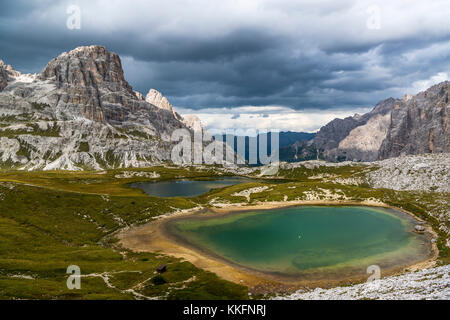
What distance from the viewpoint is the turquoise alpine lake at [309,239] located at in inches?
2507

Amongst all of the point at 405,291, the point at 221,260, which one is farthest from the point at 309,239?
the point at 405,291

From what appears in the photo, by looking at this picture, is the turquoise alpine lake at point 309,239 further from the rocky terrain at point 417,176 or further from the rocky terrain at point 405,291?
the rocky terrain at point 417,176

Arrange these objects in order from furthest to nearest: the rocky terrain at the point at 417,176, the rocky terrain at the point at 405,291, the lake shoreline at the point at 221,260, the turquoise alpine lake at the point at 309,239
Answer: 1. the rocky terrain at the point at 417,176
2. the turquoise alpine lake at the point at 309,239
3. the lake shoreline at the point at 221,260
4. the rocky terrain at the point at 405,291

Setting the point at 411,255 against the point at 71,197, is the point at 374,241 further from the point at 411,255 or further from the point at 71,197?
the point at 71,197

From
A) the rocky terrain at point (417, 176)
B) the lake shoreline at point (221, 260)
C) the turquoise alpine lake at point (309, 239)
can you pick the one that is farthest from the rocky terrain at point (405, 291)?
the rocky terrain at point (417, 176)

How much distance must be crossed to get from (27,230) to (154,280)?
53.4 m

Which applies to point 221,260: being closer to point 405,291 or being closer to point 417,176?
point 405,291

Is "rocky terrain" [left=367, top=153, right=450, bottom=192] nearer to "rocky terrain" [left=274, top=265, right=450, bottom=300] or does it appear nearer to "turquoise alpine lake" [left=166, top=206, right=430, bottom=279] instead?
"turquoise alpine lake" [left=166, top=206, right=430, bottom=279]

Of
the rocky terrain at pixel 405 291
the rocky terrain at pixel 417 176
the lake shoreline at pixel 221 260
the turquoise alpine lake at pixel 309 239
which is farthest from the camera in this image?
the rocky terrain at pixel 417 176

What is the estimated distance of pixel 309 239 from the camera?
82.8 meters

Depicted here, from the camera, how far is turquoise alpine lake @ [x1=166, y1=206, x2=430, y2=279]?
209 ft

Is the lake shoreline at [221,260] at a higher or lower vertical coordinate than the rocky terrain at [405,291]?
lower

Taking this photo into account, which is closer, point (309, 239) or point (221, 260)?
point (221, 260)

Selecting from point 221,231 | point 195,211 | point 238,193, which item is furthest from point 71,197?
point 238,193
